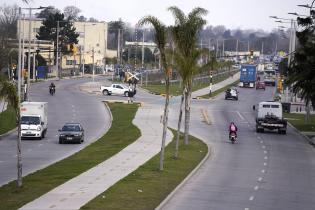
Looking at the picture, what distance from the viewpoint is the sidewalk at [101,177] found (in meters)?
27.9

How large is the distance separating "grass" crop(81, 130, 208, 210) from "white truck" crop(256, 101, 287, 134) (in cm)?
1928

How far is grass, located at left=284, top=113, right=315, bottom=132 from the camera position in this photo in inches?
2901

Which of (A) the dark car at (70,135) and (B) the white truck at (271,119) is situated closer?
(A) the dark car at (70,135)

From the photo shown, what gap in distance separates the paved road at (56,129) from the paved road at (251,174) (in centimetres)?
786

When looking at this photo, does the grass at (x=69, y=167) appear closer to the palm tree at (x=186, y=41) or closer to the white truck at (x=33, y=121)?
the white truck at (x=33, y=121)

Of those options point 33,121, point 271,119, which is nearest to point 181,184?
point 33,121

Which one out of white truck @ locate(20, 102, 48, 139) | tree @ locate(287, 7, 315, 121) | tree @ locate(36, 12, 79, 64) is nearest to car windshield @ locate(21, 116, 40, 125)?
white truck @ locate(20, 102, 48, 139)

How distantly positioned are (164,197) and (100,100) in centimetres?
6639

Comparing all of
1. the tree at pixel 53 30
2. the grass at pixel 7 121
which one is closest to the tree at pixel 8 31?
the tree at pixel 53 30

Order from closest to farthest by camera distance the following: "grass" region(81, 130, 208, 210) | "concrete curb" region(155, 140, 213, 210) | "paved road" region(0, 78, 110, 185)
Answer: "grass" region(81, 130, 208, 210) → "concrete curb" region(155, 140, 213, 210) → "paved road" region(0, 78, 110, 185)

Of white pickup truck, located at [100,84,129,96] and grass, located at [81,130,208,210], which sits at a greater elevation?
grass, located at [81,130,208,210]

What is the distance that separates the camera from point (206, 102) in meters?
102

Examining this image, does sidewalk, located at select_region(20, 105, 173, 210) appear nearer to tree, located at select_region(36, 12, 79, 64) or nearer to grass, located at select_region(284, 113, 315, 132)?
grass, located at select_region(284, 113, 315, 132)

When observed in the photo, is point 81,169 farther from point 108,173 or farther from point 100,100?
point 100,100
